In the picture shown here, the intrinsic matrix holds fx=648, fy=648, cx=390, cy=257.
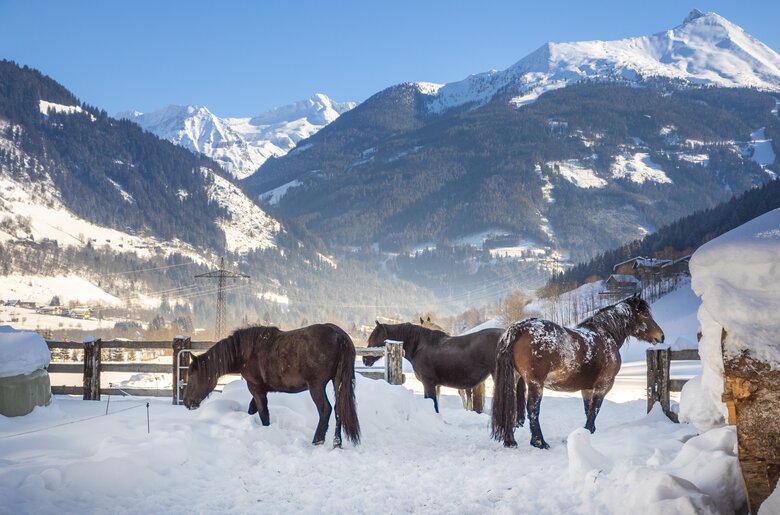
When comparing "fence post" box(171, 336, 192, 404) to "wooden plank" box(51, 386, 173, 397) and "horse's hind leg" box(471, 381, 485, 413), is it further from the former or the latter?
"horse's hind leg" box(471, 381, 485, 413)

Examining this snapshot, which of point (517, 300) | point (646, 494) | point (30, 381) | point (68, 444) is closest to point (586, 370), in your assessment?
point (646, 494)

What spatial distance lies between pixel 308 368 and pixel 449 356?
132 inches

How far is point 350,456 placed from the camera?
8.07 meters

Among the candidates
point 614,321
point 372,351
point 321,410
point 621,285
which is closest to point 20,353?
point 321,410

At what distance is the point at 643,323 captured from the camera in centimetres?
1019

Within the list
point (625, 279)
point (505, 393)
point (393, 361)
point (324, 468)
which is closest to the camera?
point (324, 468)

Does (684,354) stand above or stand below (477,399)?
above

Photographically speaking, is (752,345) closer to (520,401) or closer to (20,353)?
(520,401)

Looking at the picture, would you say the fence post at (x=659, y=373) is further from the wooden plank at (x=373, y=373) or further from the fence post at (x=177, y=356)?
the fence post at (x=177, y=356)

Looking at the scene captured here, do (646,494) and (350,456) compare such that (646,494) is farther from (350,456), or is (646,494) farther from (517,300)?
(517,300)

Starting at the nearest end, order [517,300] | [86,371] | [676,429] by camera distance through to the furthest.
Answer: [676,429] → [86,371] → [517,300]

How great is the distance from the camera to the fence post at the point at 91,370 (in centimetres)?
1228

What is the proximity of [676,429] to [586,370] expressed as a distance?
2269 millimetres

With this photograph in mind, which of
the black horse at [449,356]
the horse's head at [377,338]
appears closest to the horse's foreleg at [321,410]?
the black horse at [449,356]
